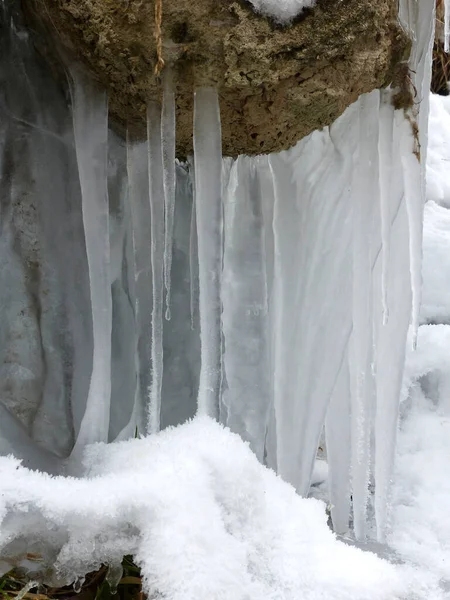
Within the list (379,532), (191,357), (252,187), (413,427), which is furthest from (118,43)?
(413,427)

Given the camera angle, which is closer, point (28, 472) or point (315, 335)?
point (28, 472)

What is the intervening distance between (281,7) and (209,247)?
0.46 metres

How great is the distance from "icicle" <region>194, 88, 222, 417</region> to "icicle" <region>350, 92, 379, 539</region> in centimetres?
33

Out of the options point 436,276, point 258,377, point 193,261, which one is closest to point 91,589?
point 258,377

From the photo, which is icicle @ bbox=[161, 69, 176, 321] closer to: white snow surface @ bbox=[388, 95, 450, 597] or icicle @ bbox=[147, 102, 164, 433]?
icicle @ bbox=[147, 102, 164, 433]

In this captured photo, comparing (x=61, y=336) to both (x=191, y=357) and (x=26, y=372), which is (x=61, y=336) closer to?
(x=26, y=372)

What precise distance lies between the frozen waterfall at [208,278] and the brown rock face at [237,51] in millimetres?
52

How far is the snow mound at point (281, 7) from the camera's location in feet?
3.93

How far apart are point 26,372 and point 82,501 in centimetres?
37

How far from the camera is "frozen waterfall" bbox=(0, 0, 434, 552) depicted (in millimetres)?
1319

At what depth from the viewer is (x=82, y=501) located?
104cm

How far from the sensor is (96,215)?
1.31 metres

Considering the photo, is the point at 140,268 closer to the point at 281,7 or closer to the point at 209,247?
the point at 209,247

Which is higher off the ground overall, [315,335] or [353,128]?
[353,128]
